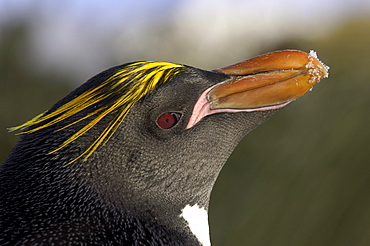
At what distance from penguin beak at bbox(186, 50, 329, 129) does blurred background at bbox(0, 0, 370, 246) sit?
2934 millimetres

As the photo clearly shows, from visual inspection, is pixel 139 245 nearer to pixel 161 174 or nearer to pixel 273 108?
pixel 161 174

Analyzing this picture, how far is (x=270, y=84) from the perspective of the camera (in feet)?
6.95

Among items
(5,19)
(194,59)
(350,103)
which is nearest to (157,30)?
(194,59)

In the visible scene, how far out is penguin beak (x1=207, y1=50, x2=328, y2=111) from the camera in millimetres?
2107

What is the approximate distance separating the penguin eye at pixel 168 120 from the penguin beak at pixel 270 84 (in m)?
0.16

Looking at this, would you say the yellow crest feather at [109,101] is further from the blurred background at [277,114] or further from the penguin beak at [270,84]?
the blurred background at [277,114]

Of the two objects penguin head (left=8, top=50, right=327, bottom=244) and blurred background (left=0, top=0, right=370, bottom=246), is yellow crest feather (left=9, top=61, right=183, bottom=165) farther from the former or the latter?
blurred background (left=0, top=0, right=370, bottom=246)

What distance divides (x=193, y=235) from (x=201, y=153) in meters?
0.31

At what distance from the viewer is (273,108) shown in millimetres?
2152

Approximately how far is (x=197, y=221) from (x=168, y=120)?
1.33 ft

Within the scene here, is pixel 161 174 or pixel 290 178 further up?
pixel 290 178

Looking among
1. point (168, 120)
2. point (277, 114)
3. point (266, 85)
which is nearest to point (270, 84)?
point (266, 85)

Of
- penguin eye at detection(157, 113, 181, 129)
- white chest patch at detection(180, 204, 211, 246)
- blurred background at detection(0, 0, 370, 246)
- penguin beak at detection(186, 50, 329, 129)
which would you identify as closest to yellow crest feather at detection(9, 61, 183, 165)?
penguin eye at detection(157, 113, 181, 129)

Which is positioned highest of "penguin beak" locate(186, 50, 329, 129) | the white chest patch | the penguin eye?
"penguin beak" locate(186, 50, 329, 129)
